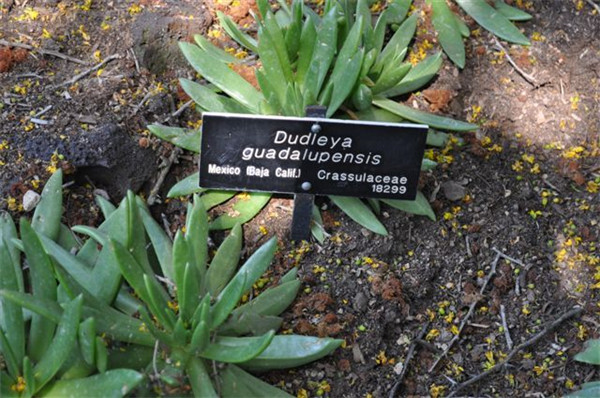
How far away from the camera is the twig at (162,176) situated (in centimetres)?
218

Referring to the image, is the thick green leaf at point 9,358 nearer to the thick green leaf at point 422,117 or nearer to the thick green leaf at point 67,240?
the thick green leaf at point 67,240

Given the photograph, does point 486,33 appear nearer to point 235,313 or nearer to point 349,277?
point 349,277

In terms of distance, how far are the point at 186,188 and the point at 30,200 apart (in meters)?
0.42

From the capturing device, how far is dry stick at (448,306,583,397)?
73.7 inches

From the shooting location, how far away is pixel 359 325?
6.40 ft

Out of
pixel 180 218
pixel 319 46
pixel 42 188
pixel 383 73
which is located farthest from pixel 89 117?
pixel 383 73

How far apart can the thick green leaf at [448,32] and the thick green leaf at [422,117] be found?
0.28m

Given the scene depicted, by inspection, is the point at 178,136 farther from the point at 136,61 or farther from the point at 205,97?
the point at 136,61

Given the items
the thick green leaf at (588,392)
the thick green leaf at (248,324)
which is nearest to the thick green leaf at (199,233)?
the thick green leaf at (248,324)

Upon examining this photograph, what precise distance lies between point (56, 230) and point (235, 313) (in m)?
0.54

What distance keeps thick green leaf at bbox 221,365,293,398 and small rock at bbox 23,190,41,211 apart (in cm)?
74

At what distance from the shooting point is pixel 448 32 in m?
2.48

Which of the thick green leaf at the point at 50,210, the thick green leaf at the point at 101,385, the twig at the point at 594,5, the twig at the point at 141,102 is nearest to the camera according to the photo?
the thick green leaf at the point at 101,385

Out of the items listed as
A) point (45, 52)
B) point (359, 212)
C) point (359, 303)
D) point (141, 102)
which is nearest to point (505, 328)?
point (359, 303)
